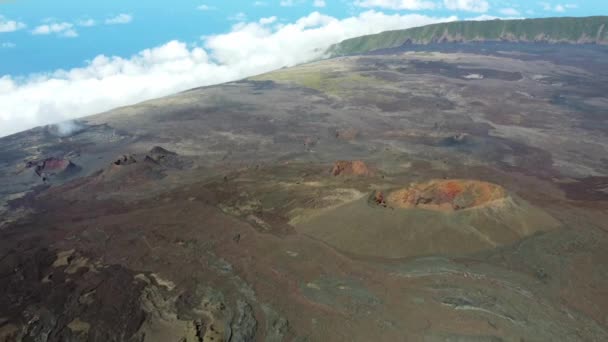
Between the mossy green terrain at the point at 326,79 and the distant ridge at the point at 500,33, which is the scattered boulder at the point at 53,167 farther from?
the distant ridge at the point at 500,33

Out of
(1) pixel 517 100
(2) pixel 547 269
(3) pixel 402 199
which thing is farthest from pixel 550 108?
(2) pixel 547 269

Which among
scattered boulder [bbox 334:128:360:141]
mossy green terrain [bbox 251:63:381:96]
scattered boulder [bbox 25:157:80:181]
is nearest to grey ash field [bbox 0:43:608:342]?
scattered boulder [bbox 25:157:80:181]

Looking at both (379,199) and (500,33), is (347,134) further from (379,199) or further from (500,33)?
(500,33)

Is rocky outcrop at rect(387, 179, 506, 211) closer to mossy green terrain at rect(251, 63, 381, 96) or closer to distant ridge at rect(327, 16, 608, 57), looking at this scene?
mossy green terrain at rect(251, 63, 381, 96)

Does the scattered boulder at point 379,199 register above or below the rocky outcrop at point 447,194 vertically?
above

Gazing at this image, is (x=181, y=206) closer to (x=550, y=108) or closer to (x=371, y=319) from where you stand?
(x=371, y=319)

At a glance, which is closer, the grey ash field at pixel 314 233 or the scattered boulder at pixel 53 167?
the grey ash field at pixel 314 233

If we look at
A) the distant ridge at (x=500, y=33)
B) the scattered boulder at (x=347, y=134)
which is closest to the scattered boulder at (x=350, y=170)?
the scattered boulder at (x=347, y=134)
